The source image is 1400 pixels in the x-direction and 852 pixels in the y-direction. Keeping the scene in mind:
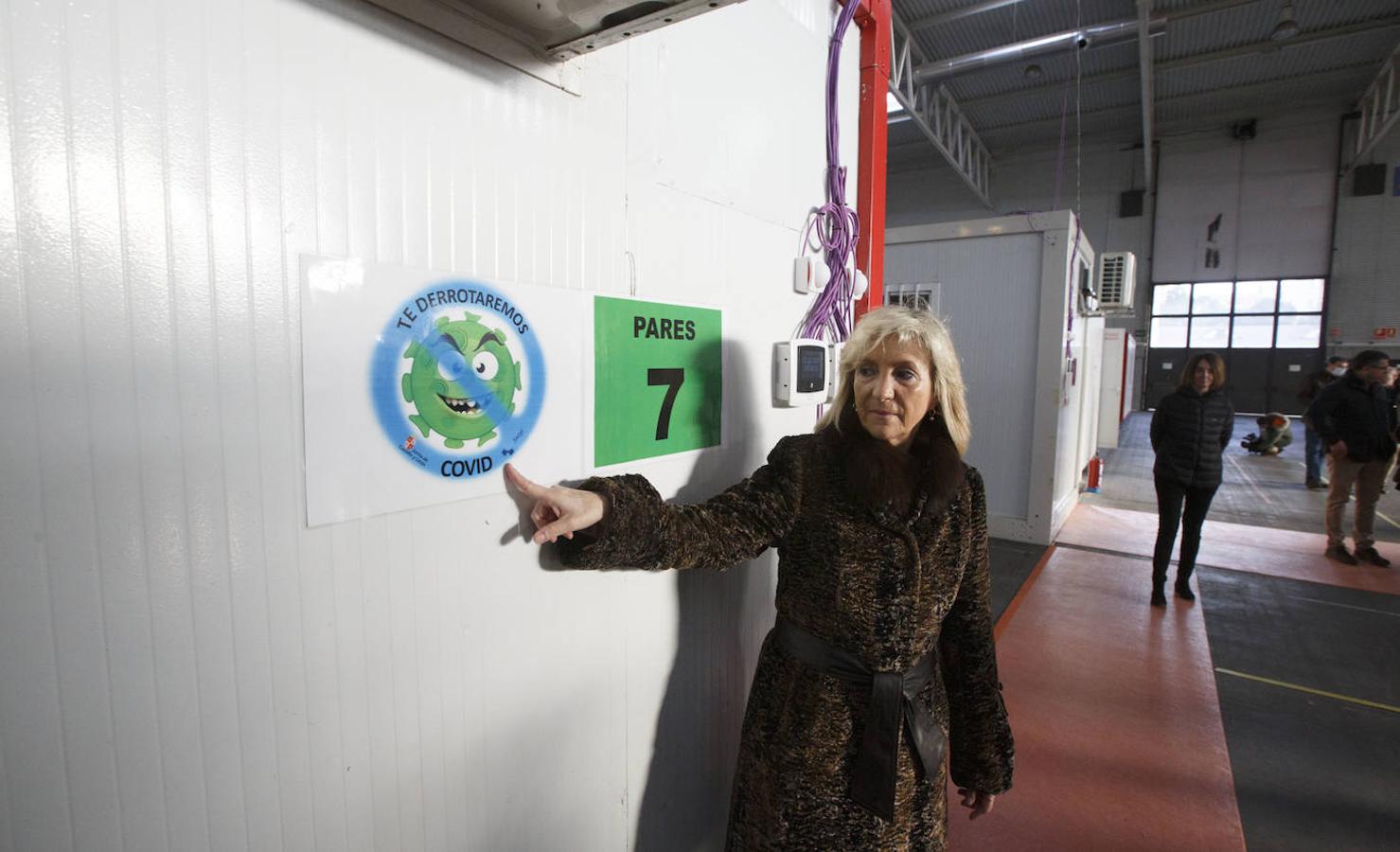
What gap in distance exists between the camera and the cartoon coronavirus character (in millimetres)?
878

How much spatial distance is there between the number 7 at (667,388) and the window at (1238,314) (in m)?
15.1

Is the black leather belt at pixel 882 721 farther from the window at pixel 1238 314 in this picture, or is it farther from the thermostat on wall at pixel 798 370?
the window at pixel 1238 314

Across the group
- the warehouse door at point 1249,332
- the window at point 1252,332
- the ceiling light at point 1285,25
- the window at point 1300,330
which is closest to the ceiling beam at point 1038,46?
the ceiling light at point 1285,25

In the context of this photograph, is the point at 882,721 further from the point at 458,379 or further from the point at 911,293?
A: the point at 911,293

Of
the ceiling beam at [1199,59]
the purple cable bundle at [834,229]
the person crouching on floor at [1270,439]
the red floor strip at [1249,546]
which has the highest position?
the ceiling beam at [1199,59]

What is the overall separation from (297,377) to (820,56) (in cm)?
160

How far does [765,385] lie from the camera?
1.65 m

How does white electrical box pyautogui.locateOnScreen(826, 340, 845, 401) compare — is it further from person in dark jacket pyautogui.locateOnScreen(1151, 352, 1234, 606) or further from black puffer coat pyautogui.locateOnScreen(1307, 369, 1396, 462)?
black puffer coat pyautogui.locateOnScreen(1307, 369, 1396, 462)

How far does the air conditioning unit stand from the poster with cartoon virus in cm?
651

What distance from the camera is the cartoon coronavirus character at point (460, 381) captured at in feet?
2.88

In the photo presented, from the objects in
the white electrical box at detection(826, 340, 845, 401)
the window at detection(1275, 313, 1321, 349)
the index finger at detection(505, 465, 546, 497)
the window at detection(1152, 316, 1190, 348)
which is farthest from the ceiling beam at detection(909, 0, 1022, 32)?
the window at detection(1275, 313, 1321, 349)

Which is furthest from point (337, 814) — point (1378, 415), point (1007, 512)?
point (1378, 415)

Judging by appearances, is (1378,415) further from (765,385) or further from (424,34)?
(424,34)

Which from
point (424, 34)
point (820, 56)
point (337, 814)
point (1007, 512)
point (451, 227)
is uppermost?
point (820, 56)
